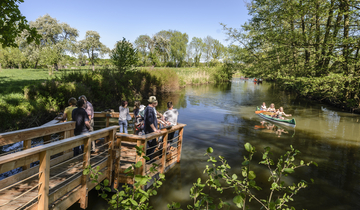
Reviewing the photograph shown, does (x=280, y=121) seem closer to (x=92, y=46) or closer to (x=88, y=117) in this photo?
(x=88, y=117)

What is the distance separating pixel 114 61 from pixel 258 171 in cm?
1771

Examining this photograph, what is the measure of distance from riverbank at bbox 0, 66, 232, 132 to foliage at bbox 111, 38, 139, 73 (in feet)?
2.85

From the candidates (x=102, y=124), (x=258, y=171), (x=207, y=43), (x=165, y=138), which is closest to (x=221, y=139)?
(x=258, y=171)

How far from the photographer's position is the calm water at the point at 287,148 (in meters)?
6.39

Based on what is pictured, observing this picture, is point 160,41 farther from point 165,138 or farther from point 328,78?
point 165,138

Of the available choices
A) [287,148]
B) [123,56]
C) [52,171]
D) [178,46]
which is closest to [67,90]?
[123,56]

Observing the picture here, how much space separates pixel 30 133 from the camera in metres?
4.66

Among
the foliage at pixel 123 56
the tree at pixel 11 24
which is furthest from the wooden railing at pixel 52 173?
the foliage at pixel 123 56

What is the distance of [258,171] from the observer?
7887 millimetres

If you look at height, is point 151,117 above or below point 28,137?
above

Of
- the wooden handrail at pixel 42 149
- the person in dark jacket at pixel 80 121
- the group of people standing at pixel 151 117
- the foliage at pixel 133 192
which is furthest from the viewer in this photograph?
the group of people standing at pixel 151 117

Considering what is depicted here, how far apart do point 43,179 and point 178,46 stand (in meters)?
84.5

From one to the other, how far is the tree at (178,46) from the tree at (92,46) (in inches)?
991

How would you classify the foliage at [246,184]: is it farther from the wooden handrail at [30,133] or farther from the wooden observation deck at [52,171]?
the wooden handrail at [30,133]
